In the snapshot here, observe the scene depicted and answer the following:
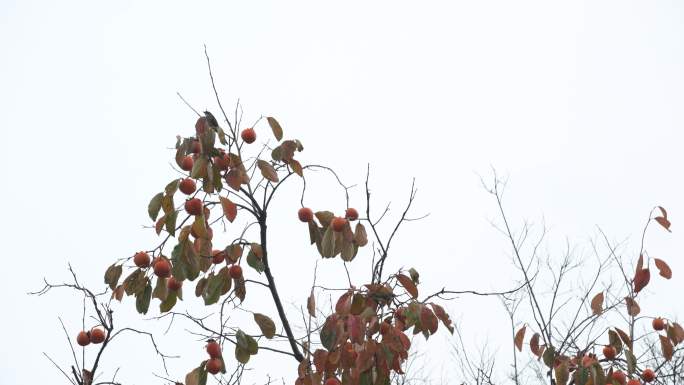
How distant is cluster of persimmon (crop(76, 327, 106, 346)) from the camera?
2342mm

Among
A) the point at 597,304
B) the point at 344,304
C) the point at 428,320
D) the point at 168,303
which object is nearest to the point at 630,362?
→ the point at 597,304

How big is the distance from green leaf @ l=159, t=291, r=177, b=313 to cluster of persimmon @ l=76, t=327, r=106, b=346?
0.25 m

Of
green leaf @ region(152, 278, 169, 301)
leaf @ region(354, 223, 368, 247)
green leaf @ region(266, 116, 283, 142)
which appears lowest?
green leaf @ region(152, 278, 169, 301)

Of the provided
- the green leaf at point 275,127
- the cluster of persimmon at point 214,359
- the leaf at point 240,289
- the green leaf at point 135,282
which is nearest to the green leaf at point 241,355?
the cluster of persimmon at point 214,359

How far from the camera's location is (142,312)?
214cm

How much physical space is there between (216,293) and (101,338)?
0.42 metres

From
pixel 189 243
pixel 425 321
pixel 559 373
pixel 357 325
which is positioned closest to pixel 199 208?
pixel 189 243

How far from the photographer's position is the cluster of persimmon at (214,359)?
223 centimetres

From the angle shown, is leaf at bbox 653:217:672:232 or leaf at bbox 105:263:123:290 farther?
leaf at bbox 653:217:672:232

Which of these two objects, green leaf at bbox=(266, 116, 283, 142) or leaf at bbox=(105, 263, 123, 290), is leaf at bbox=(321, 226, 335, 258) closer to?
green leaf at bbox=(266, 116, 283, 142)

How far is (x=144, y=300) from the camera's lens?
216 cm

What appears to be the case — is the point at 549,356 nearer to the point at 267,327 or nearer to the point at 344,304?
the point at 344,304

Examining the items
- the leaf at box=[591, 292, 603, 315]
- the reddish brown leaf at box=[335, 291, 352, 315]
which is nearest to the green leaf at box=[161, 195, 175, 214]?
the reddish brown leaf at box=[335, 291, 352, 315]

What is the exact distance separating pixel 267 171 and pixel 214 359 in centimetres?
57
